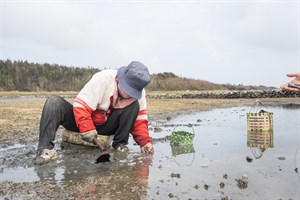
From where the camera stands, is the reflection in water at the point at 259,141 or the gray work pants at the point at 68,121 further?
the reflection in water at the point at 259,141

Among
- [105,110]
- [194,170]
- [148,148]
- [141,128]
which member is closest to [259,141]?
[148,148]

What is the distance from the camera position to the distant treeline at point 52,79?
40562mm

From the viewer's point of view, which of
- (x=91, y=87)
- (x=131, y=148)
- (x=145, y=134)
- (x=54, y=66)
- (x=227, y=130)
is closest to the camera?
A: (x=91, y=87)

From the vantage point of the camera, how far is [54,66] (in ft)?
151

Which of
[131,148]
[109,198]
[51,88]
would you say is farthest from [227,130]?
[51,88]

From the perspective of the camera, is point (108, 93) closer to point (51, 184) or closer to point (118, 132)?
point (118, 132)

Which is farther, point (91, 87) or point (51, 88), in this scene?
point (51, 88)

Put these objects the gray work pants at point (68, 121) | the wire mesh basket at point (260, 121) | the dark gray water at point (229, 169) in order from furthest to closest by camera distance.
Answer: the wire mesh basket at point (260, 121)
the gray work pants at point (68, 121)
the dark gray water at point (229, 169)

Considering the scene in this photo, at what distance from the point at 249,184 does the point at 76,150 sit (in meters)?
3.03

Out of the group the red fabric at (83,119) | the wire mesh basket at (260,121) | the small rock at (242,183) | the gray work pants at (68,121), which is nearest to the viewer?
the small rock at (242,183)

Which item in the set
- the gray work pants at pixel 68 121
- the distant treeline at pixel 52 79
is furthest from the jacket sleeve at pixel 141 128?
the distant treeline at pixel 52 79

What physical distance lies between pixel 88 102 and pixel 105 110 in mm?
436

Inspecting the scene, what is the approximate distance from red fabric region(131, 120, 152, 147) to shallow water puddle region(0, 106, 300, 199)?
24cm

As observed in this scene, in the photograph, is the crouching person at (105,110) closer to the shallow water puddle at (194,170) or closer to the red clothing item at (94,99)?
the red clothing item at (94,99)
